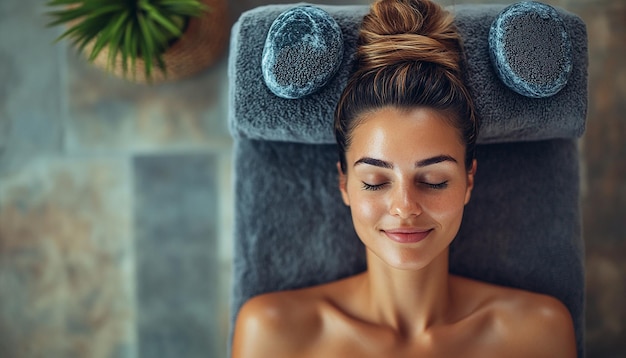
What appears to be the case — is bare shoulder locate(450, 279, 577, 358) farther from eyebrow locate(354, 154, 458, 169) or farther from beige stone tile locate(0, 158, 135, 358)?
beige stone tile locate(0, 158, 135, 358)

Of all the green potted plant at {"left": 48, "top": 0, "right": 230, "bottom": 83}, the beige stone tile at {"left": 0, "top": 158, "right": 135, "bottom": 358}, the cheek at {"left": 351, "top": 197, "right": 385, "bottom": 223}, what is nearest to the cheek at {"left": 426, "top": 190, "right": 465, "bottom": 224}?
the cheek at {"left": 351, "top": 197, "right": 385, "bottom": 223}

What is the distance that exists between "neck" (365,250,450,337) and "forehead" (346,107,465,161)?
11.7 inches

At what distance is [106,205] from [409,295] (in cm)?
110

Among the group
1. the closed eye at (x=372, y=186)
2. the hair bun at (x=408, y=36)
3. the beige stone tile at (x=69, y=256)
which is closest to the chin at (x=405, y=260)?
the closed eye at (x=372, y=186)

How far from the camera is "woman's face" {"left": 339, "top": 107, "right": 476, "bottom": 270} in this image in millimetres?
1164

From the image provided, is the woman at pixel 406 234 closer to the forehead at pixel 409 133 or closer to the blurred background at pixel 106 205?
the forehead at pixel 409 133

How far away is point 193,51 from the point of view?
1.75 metres

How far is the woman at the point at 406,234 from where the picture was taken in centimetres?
117

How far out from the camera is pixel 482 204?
4.92 feet

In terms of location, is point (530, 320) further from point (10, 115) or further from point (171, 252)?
point (10, 115)

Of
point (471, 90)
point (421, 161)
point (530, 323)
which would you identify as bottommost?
point (530, 323)

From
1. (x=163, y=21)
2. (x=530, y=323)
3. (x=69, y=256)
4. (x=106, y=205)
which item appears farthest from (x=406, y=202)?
(x=69, y=256)

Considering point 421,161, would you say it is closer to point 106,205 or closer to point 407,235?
point 407,235

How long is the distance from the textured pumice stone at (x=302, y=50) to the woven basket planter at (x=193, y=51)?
0.52 meters
